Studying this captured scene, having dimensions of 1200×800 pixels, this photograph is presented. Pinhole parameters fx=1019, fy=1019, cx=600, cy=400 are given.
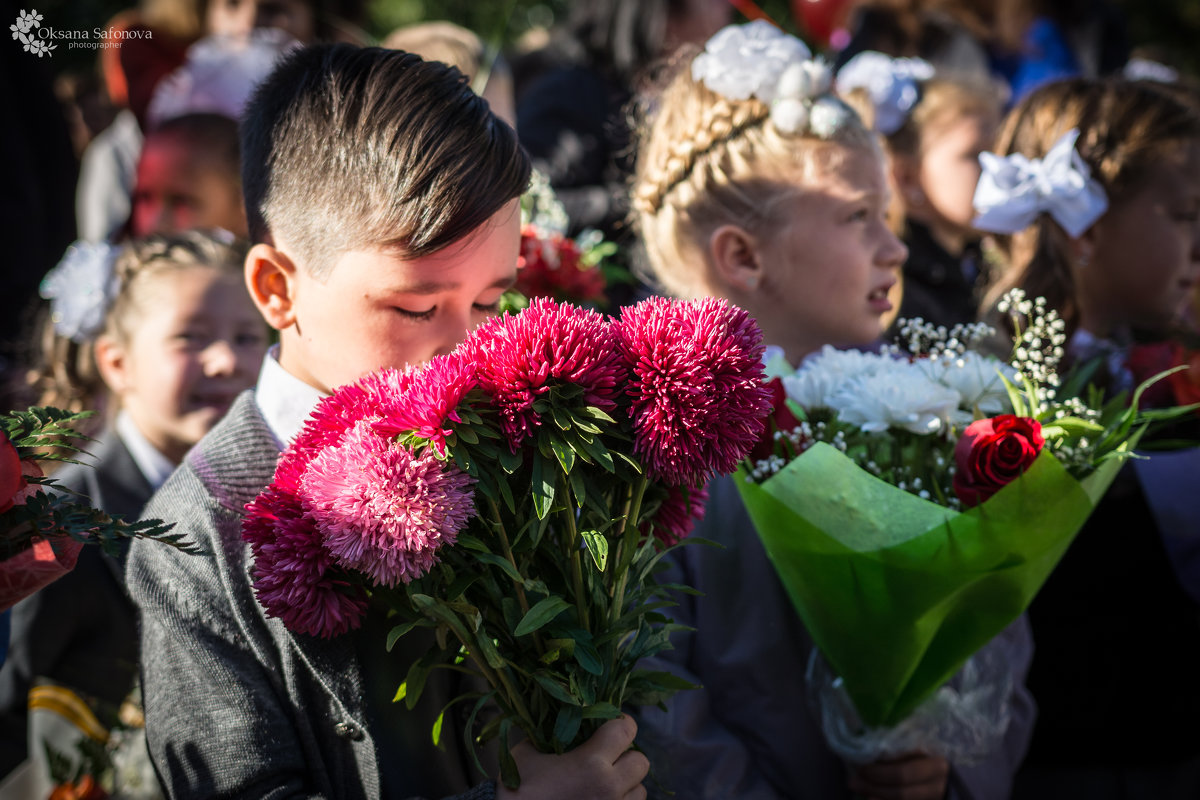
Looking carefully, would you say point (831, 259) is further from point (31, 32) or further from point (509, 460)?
point (31, 32)

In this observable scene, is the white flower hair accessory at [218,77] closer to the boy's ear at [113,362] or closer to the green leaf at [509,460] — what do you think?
the boy's ear at [113,362]

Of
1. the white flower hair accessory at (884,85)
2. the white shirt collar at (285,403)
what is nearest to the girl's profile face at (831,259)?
the white shirt collar at (285,403)

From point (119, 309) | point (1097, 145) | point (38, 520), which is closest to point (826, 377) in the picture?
point (38, 520)

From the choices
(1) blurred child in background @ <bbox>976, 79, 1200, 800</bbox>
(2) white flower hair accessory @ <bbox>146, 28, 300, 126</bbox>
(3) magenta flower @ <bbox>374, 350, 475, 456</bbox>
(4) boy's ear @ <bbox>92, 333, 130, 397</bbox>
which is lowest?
(1) blurred child in background @ <bbox>976, 79, 1200, 800</bbox>

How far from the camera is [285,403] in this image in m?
1.78

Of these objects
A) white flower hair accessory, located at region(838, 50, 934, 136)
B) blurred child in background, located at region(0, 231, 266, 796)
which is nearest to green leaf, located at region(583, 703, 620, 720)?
blurred child in background, located at region(0, 231, 266, 796)

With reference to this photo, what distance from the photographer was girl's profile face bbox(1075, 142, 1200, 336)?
9.20 ft

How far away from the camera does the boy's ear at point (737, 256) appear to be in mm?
2451

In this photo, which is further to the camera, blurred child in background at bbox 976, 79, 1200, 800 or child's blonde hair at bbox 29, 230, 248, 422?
child's blonde hair at bbox 29, 230, 248, 422

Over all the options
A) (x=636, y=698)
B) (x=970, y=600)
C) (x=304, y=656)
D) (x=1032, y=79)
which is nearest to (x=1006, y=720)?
(x=970, y=600)

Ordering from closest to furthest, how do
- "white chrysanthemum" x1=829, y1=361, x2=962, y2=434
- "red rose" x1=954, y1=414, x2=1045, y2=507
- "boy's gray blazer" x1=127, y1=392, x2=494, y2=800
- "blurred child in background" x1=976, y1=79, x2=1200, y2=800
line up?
"boy's gray blazer" x1=127, y1=392, x2=494, y2=800, "red rose" x1=954, y1=414, x2=1045, y2=507, "white chrysanthemum" x1=829, y1=361, x2=962, y2=434, "blurred child in background" x1=976, y1=79, x2=1200, y2=800

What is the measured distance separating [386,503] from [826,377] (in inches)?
39.8

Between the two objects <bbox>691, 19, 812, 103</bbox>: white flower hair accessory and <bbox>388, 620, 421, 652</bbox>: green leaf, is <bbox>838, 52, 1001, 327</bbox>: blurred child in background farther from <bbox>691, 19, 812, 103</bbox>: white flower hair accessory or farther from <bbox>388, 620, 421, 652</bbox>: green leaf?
<bbox>388, 620, 421, 652</bbox>: green leaf

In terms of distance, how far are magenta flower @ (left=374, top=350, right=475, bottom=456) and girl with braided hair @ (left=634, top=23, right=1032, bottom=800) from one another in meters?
0.97
